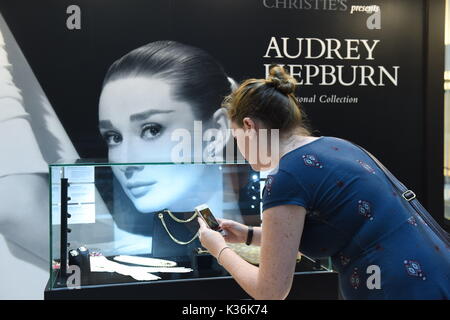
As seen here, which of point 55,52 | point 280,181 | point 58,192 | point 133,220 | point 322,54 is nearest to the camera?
point 280,181

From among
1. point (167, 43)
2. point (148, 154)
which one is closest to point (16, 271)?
point (148, 154)

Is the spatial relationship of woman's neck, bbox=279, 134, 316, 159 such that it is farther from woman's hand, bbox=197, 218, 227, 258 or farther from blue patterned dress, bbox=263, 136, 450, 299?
woman's hand, bbox=197, 218, 227, 258

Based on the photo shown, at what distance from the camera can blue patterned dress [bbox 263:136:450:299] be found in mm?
1131

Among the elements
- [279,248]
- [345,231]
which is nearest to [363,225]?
[345,231]

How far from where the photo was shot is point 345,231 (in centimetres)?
115

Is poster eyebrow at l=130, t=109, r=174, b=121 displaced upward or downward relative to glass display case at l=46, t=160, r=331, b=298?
upward

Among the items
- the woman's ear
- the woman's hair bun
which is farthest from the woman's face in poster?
the woman's hair bun

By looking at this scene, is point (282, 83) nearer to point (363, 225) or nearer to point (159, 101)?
point (363, 225)

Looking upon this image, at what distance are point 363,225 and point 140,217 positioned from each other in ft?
3.17

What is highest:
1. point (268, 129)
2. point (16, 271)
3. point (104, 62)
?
point (104, 62)

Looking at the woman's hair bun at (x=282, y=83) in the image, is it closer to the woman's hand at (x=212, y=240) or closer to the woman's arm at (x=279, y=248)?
the woman's arm at (x=279, y=248)
